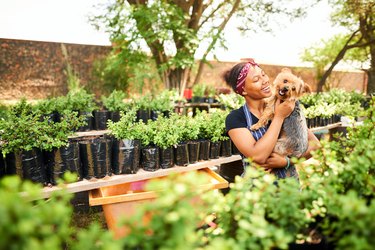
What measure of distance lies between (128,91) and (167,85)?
4284 mm

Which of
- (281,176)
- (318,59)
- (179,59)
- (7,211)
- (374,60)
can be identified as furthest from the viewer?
(318,59)

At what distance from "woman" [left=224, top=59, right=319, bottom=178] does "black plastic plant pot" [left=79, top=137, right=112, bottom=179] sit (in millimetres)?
1117

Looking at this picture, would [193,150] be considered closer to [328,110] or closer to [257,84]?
[257,84]

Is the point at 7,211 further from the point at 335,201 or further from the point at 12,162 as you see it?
the point at 12,162

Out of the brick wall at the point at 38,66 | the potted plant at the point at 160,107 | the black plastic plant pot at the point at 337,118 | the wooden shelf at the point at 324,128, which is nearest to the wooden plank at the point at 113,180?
the potted plant at the point at 160,107

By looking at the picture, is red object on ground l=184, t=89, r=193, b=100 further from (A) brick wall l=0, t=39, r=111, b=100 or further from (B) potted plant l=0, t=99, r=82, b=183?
(B) potted plant l=0, t=99, r=82, b=183

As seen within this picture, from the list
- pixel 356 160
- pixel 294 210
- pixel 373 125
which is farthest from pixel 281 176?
pixel 294 210

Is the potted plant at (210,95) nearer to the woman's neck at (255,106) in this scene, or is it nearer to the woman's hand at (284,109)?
the woman's neck at (255,106)

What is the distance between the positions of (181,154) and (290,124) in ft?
3.81

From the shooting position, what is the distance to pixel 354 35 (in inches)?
481

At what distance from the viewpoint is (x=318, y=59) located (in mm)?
19328

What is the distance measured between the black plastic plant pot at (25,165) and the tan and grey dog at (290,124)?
5.35 feet

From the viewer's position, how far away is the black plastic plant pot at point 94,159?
243 centimetres

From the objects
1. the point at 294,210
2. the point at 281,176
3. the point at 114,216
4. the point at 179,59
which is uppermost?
the point at 179,59
